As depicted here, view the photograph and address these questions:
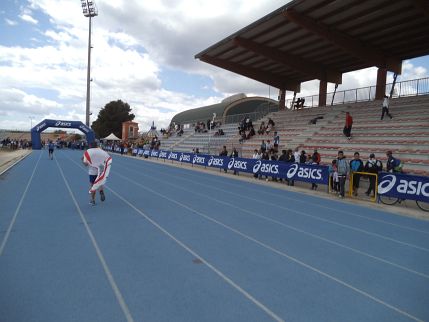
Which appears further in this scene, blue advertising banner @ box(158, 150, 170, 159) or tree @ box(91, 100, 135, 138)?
tree @ box(91, 100, 135, 138)

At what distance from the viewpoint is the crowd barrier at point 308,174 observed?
11079 millimetres

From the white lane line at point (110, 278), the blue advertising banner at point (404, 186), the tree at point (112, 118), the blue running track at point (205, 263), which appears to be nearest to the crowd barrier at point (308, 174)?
the blue advertising banner at point (404, 186)

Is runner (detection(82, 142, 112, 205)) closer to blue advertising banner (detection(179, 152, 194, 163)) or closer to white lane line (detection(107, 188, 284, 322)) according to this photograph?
white lane line (detection(107, 188, 284, 322))

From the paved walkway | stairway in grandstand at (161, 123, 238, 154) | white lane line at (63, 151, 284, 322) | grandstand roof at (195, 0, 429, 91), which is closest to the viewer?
white lane line at (63, 151, 284, 322)

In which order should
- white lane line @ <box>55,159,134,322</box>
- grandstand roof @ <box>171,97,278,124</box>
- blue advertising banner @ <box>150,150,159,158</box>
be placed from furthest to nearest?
grandstand roof @ <box>171,97,278,124</box>, blue advertising banner @ <box>150,150,159,158</box>, white lane line @ <box>55,159,134,322</box>

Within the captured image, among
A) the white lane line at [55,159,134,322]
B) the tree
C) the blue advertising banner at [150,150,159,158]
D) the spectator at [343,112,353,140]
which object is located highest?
the tree

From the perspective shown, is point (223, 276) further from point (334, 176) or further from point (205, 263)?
point (334, 176)

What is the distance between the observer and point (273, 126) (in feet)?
92.5

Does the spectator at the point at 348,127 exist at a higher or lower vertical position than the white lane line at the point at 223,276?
higher

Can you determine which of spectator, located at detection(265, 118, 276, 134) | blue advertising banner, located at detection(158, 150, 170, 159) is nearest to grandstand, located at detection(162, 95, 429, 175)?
spectator, located at detection(265, 118, 276, 134)

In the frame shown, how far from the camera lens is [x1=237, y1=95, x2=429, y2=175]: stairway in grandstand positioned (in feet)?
53.9

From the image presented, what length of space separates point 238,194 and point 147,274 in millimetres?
8539

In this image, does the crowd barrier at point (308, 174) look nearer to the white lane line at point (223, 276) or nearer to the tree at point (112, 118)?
the white lane line at point (223, 276)

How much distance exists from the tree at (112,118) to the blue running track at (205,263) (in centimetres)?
7619
